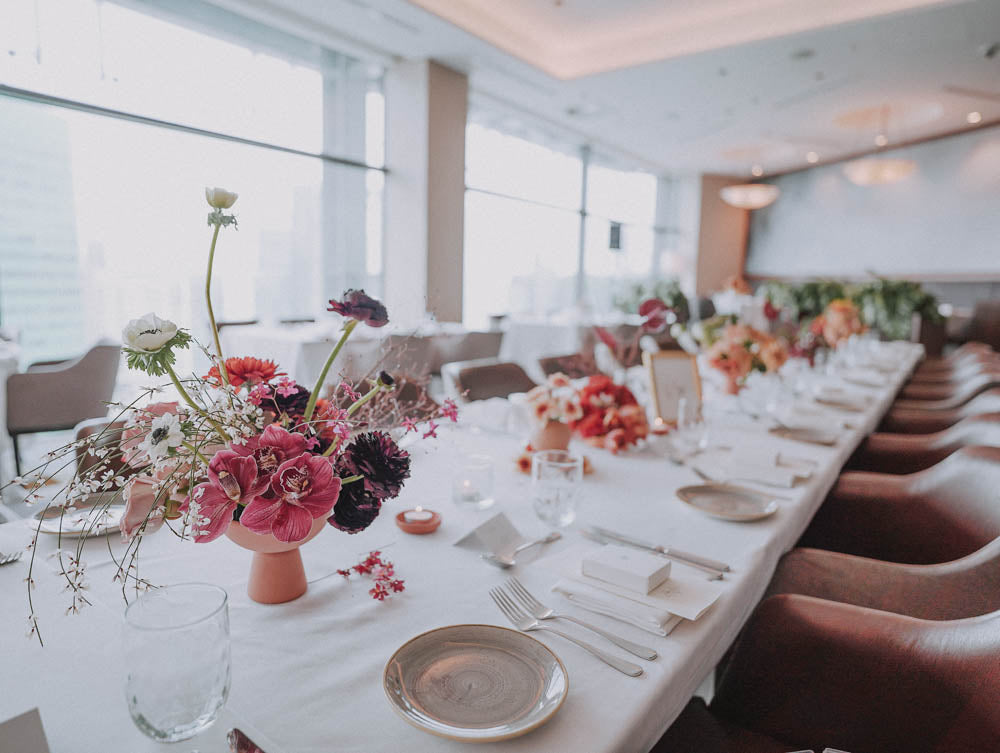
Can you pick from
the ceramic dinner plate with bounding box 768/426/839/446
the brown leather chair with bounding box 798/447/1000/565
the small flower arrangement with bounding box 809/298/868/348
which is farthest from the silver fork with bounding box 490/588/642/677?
the small flower arrangement with bounding box 809/298/868/348

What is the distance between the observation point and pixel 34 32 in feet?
13.9

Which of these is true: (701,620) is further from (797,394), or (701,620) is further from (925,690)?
(797,394)

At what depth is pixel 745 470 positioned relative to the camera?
5.31 feet

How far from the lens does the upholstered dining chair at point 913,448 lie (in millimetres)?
2100

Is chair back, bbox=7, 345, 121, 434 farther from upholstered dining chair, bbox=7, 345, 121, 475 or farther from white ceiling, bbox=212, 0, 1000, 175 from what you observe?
white ceiling, bbox=212, 0, 1000, 175

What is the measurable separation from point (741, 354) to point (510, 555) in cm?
183

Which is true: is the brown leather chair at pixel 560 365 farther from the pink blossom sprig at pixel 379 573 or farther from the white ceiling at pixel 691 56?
the white ceiling at pixel 691 56

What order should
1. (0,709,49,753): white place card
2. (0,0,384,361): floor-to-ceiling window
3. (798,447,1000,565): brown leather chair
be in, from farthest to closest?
(0,0,384,361): floor-to-ceiling window < (798,447,1000,565): brown leather chair < (0,709,49,753): white place card

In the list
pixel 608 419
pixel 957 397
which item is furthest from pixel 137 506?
pixel 957 397

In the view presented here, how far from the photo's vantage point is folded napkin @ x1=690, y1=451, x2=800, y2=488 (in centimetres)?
157

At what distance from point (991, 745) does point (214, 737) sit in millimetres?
965

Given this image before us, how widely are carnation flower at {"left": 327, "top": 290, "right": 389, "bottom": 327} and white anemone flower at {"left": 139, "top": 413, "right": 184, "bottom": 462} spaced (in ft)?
0.83

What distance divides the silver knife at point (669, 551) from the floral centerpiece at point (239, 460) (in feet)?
1.49

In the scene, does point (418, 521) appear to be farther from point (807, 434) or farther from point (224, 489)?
point (807, 434)
